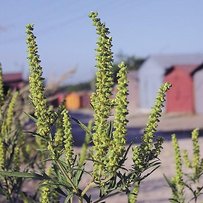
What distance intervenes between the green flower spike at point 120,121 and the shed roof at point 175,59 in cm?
3096

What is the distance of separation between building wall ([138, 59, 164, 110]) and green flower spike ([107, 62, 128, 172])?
100 ft

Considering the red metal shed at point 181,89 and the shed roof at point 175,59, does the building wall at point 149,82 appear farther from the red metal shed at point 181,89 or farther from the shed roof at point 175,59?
the red metal shed at point 181,89

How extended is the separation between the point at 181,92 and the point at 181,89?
213 millimetres

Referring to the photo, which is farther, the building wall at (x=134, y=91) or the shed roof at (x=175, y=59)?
the building wall at (x=134, y=91)

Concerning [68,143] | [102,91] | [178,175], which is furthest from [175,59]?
[102,91]

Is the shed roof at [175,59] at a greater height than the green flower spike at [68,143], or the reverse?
the shed roof at [175,59]

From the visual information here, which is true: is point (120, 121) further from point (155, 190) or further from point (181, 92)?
point (181, 92)

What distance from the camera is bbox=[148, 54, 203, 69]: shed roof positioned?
33656 mm

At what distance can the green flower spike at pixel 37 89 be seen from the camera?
183cm

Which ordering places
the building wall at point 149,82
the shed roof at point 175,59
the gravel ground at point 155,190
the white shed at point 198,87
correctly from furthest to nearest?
the shed roof at point 175,59 < the building wall at point 149,82 < the white shed at point 198,87 < the gravel ground at point 155,190

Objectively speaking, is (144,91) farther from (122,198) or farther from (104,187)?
(104,187)

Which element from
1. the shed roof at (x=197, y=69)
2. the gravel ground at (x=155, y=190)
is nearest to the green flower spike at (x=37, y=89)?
the gravel ground at (x=155, y=190)

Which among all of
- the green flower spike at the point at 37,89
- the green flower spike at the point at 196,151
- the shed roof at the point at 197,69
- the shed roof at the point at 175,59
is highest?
the shed roof at the point at 175,59

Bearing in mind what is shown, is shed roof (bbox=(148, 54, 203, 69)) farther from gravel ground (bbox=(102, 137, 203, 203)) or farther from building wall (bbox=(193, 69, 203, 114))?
gravel ground (bbox=(102, 137, 203, 203))
